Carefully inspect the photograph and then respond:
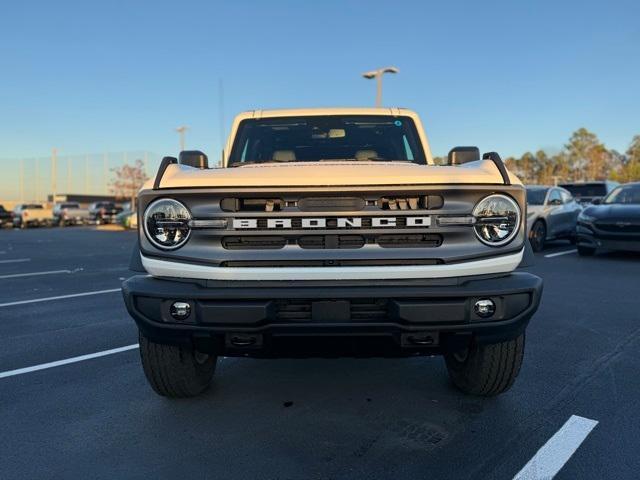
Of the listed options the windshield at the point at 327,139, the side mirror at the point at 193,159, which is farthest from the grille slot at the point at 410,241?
the side mirror at the point at 193,159

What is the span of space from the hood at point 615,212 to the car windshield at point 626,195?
41 cm

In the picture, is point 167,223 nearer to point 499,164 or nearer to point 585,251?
point 499,164

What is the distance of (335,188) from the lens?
8.30ft

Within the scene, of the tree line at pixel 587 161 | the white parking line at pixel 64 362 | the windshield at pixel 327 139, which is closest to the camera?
the white parking line at pixel 64 362

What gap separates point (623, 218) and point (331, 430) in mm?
9032

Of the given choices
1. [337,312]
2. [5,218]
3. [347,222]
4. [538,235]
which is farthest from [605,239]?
[5,218]

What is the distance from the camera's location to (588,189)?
18.3 meters

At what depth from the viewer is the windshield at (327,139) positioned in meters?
4.06

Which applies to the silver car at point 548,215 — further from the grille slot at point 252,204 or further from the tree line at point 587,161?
the tree line at point 587,161

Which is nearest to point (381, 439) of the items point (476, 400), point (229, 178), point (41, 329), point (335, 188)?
point (476, 400)

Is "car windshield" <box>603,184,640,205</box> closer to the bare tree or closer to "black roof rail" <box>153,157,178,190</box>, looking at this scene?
"black roof rail" <box>153,157,178,190</box>

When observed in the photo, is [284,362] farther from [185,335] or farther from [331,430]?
[185,335]

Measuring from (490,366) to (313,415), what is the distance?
1.09m

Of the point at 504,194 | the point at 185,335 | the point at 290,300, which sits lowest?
the point at 185,335
